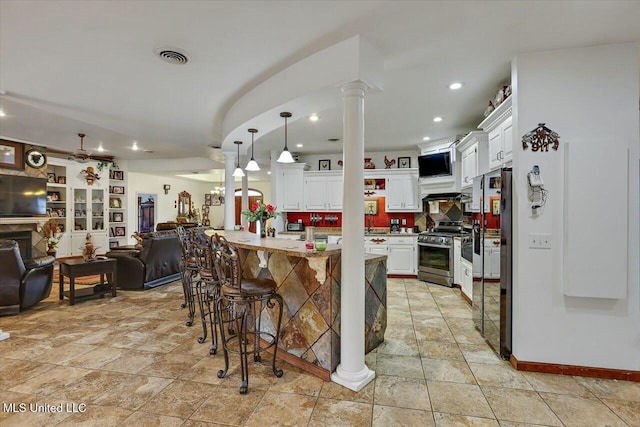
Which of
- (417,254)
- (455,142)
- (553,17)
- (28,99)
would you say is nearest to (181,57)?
(28,99)

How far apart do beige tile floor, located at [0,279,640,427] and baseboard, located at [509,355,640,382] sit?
0.06 meters

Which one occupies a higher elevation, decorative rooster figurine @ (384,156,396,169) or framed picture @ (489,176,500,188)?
decorative rooster figurine @ (384,156,396,169)

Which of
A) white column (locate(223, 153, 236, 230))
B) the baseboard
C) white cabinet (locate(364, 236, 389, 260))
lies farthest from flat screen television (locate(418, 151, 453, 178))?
the baseboard

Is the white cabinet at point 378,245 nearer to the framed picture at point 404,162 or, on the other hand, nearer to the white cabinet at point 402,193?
the white cabinet at point 402,193

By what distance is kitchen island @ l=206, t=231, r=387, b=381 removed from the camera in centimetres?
267

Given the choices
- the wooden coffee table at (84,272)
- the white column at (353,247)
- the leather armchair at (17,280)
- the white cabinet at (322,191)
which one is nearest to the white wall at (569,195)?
the white column at (353,247)

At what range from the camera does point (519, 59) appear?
279 centimetres

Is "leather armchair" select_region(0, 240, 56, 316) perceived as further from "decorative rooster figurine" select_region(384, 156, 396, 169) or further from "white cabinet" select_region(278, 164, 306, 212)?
"decorative rooster figurine" select_region(384, 156, 396, 169)

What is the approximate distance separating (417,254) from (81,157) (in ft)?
21.0

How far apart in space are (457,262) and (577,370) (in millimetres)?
2909

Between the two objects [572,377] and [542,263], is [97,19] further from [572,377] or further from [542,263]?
A: [572,377]

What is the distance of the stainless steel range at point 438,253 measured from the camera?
5730mm

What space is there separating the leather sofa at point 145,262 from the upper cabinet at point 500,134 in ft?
15.9

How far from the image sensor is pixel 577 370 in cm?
268
